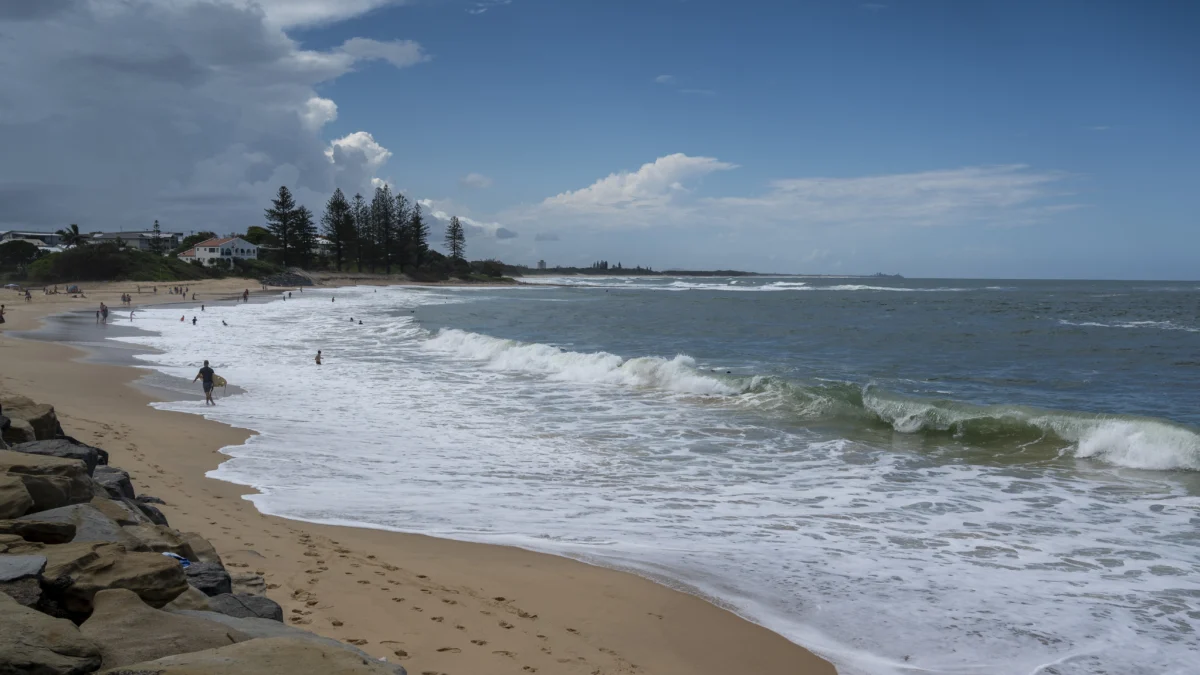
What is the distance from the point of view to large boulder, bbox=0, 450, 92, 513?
16.1 feet

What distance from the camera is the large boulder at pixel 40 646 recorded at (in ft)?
9.05

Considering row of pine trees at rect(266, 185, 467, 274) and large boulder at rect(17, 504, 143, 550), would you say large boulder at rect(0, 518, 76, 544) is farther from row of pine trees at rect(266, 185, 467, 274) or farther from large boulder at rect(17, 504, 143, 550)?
row of pine trees at rect(266, 185, 467, 274)

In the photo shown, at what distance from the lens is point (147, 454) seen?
1091 centimetres

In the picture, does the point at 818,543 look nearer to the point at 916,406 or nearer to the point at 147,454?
the point at 916,406

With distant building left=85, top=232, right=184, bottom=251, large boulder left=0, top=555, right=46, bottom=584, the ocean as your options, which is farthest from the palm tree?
large boulder left=0, top=555, right=46, bottom=584

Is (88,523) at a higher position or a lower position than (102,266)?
lower

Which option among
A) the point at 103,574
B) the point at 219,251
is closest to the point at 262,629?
the point at 103,574

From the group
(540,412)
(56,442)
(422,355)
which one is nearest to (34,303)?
(422,355)

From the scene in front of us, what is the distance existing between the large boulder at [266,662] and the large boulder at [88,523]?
1.76 metres

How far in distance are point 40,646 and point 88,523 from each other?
2071mm

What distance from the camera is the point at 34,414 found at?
25.5ft

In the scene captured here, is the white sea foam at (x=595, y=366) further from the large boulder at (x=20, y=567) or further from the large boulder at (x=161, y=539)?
the large boulder at (x=20, y=567)

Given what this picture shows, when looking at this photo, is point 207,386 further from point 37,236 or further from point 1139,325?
point 37,236

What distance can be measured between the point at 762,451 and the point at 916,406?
442 centimetres
